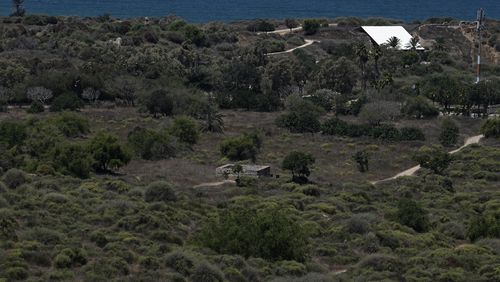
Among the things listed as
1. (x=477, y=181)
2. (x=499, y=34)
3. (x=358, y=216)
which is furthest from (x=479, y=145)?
(x=499, y=34)

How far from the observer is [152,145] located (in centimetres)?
6431

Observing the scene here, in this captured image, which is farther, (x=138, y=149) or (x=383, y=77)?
(x=383, y=77)

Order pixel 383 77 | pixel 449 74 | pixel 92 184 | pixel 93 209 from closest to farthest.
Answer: pixel 93 209, pixel 92 184, pixel 383 77, pixel 449 74

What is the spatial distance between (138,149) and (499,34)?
7362cm

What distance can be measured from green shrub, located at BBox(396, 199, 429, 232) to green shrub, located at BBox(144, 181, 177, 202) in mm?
10698

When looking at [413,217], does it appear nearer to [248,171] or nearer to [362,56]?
[248,171]

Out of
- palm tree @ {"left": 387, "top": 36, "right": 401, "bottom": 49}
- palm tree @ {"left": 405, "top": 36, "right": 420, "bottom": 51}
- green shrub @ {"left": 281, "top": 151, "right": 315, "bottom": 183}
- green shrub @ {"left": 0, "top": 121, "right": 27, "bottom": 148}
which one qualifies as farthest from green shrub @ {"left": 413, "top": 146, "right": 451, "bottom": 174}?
palm tree @ {"left": 405, "top": 36, "right": 420, "bottom": 51}

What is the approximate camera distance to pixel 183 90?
84.4m

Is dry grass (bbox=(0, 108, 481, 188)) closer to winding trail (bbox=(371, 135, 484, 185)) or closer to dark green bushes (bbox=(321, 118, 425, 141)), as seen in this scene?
winding trail (bbox=(371, 135, 484, 185))

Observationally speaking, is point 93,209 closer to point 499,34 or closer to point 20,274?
point 20,274

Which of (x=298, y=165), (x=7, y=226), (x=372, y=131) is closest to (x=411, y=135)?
(x=372, y=131)

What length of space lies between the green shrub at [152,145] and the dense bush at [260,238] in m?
25.3

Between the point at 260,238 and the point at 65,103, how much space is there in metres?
44.8

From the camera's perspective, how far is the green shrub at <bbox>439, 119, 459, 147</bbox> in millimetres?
71250
